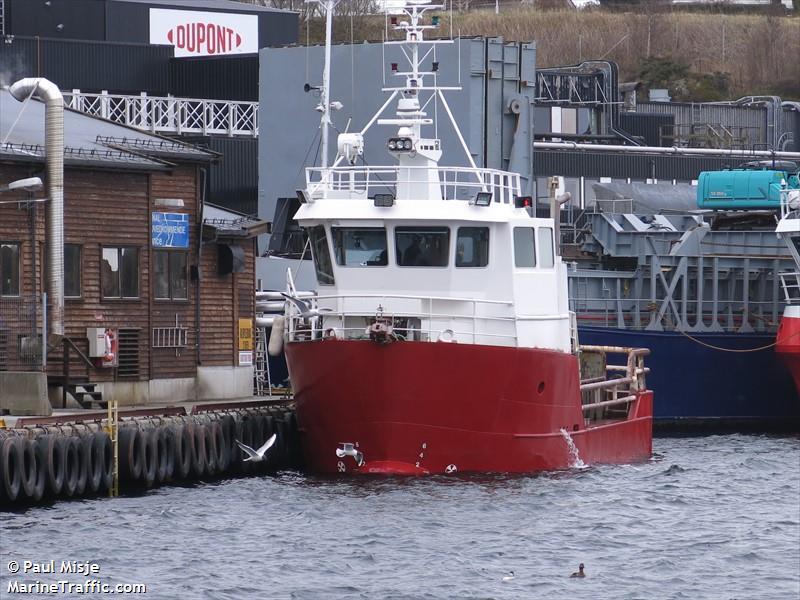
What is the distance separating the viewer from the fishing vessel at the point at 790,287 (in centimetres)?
4772

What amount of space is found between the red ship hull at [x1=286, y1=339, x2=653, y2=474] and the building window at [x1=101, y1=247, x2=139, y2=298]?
6.23 meters

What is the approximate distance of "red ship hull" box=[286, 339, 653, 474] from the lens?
3000cm

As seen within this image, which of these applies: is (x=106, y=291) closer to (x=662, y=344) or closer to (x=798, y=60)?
(x=662, y=344)

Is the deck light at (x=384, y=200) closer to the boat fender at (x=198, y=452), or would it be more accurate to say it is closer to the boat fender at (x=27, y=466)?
the boat fender at (x=198, y=452)

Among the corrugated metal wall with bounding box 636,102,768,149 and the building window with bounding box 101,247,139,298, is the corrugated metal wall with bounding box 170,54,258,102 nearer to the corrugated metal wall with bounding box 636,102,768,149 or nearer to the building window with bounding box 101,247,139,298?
the corrugated metal wall with bounding box 636,102,768,149

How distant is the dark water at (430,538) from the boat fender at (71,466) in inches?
15.0

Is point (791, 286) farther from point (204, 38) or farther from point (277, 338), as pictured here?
point (204, 38)

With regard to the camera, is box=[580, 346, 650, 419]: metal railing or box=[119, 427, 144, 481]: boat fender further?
box=[580, 346, 650, 419]: metal railing

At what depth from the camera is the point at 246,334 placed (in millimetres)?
39688

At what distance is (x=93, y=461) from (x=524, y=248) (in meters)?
9.05

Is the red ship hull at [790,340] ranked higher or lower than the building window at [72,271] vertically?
lower

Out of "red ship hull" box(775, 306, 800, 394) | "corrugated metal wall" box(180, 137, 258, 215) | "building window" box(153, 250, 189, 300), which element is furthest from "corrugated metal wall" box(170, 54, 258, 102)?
"building window" box(153, 250, 189, 300)

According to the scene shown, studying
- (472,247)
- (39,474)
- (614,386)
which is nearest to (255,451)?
(472,247)

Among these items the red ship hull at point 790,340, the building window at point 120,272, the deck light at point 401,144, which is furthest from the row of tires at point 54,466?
the red ship hull at point 790,340
